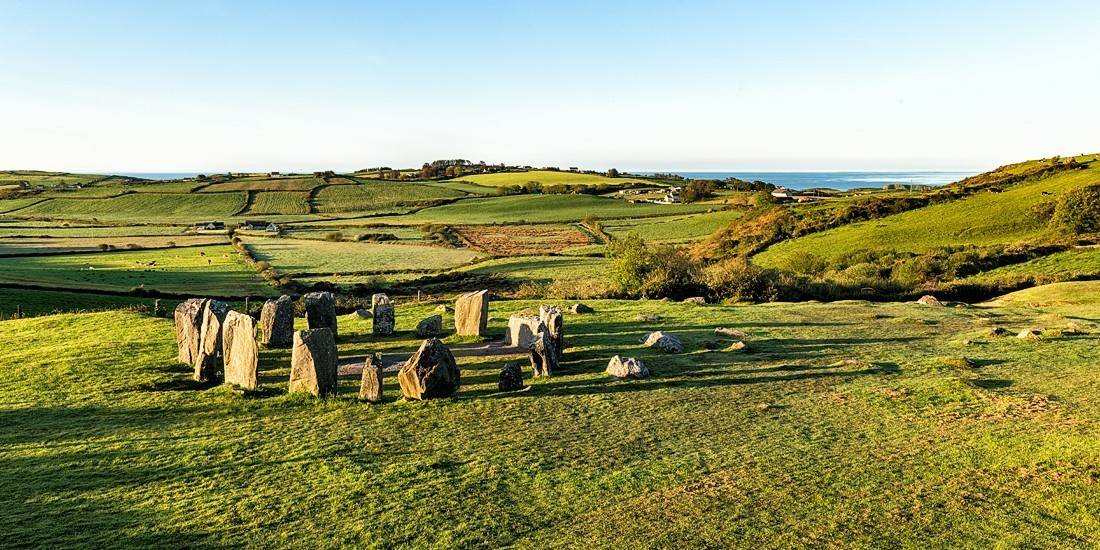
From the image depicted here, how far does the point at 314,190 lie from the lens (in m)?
166

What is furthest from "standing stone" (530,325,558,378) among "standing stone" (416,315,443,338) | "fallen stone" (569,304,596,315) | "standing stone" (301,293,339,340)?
"fallen stone" (569,304,596,315)

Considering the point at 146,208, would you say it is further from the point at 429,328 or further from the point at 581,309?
the point at 581,309

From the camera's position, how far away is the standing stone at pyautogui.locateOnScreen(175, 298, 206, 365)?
65.7 ft

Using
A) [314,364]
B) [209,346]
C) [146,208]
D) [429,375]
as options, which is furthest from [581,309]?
[146,208]

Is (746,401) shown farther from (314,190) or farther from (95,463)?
(314,190)

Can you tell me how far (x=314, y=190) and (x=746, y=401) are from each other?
165218 millimetres

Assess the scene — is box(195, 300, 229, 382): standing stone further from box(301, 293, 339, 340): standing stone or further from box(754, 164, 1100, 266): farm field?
box(754, 164, 1100, 266): farm field

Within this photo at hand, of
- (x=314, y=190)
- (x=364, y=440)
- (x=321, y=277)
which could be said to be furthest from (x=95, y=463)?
(x=314, y=190)

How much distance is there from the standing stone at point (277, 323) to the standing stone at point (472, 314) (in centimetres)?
581

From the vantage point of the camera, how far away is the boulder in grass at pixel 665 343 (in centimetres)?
2042

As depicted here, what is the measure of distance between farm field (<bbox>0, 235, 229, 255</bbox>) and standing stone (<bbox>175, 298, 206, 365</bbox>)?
241 feet

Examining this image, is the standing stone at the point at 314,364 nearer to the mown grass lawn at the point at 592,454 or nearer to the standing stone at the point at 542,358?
the mown grass lawn at the point at 592,454

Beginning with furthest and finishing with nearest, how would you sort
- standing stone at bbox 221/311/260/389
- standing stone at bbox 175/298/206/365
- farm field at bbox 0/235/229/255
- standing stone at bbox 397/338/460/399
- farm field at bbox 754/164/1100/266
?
1. farm field at bbox 0/235/229/255
2. farm field at bbox 754/164/1100/266
3. standing stone at bbox 175/298/206/365
4. standing stone at bbox 221/311/260/389
5. standing stone at bbox 397/338/460/399

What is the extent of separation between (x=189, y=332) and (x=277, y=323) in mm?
3000
